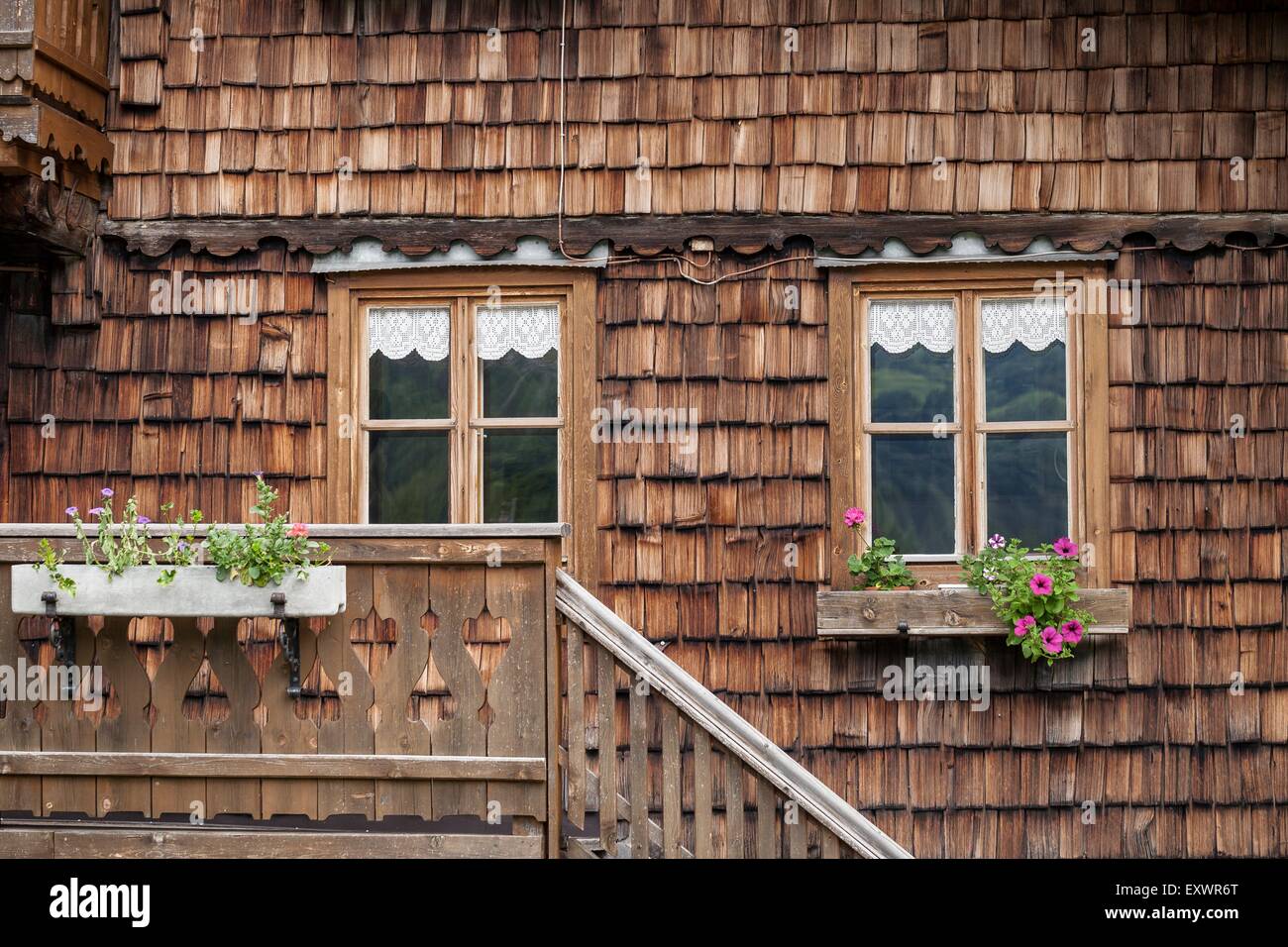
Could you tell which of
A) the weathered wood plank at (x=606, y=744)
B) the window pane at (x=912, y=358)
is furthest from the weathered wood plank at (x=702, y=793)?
the window pane at (x=912, y=358)

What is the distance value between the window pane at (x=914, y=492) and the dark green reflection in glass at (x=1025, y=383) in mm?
279

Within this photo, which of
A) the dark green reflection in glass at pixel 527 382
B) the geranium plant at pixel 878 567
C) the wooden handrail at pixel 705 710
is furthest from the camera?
the dark green reflection in glass at pixel 527 382

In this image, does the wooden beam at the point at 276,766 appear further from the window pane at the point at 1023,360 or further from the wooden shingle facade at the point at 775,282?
the window pane at the point at 1023,360

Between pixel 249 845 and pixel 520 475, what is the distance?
→ 1.95 meters

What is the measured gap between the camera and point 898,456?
5.01 metres

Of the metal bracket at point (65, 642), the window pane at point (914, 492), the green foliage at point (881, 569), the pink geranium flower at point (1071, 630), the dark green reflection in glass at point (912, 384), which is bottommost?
the pink geranium flower at point (1071, 630)

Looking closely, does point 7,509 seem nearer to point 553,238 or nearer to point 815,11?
point 553,238

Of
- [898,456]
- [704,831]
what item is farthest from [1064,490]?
[704,831]

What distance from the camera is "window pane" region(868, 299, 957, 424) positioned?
500 centimetres

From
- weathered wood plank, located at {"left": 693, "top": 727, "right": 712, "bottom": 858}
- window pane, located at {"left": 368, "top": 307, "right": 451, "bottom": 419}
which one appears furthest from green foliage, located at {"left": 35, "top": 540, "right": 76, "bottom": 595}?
weathered wood plank, located at {"left": 693, "top": 727, "right": 712, "bottom": 858}

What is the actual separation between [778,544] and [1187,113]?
100 inches

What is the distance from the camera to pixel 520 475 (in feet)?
16.6

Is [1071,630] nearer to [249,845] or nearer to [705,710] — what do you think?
[705,710]

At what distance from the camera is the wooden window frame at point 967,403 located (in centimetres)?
490
